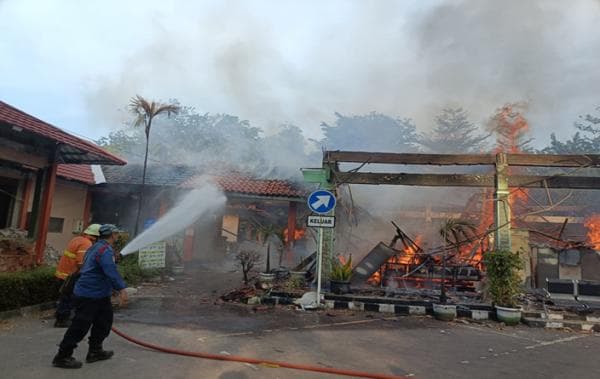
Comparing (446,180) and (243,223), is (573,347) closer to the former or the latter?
(446,180)

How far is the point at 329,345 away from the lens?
20.2ft

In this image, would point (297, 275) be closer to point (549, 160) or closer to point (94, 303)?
point (94, 303)

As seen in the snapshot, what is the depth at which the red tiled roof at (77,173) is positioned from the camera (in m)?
15.1

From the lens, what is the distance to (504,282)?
8.86 m

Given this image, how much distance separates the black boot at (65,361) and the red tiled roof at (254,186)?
12.6m

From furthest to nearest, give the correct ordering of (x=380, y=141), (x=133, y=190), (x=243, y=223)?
(x=380, y=141) → (x=243, y=223) → (x=133, y=190)

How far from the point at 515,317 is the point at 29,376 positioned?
8784 mm

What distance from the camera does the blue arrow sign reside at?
9.31 metres

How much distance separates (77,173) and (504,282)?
1611 cm

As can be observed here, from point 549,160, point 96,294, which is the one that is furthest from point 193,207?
point 549,160

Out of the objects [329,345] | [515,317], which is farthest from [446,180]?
[329,345]

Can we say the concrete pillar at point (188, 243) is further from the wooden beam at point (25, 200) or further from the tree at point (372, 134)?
the tree at point (372, 134)

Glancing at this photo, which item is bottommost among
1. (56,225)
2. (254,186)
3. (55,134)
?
(56,225)

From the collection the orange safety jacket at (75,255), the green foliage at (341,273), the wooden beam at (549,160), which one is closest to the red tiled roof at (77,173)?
the orange safety jacket at (75,255)
